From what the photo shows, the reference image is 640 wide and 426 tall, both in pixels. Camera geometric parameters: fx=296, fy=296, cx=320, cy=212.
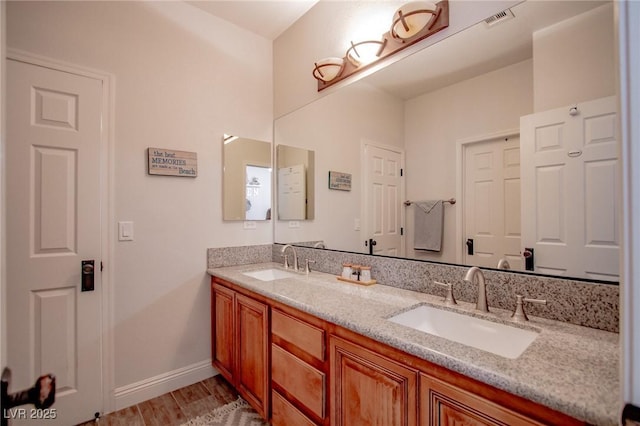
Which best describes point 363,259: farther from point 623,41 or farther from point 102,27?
point 102,27

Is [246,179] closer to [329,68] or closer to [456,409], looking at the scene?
[329,68]

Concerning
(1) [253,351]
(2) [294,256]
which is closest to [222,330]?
(1) [253,351]

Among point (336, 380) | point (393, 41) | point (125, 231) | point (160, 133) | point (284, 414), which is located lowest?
point (284, 414)

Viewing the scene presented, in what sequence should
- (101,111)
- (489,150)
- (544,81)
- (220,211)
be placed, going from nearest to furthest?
(544,81), (489,150), (101,111), (220,211)

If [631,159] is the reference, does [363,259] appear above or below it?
below

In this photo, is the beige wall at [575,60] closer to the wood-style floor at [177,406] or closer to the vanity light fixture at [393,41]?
the vanity light fixture at [393,41]

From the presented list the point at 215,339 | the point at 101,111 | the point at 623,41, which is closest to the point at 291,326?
the point at 215,339

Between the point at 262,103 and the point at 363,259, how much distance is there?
1.66m

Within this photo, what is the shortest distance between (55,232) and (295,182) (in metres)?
1.60

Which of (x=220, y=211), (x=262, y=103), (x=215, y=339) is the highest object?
(x=262, y=103)

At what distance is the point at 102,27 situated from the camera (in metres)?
1.89

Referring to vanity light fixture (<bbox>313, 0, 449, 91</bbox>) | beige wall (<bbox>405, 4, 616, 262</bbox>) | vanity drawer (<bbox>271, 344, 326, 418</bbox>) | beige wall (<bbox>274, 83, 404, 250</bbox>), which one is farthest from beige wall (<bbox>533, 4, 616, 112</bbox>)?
vanity drawer (<bbox>271, 344, 326, 418</bbox>)

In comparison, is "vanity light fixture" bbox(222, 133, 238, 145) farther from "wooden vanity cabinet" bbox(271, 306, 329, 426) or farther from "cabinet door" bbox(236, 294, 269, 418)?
"wooden vanity cabinet" bbox(271, 306, 329, 426)

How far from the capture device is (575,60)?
112 centimetres
